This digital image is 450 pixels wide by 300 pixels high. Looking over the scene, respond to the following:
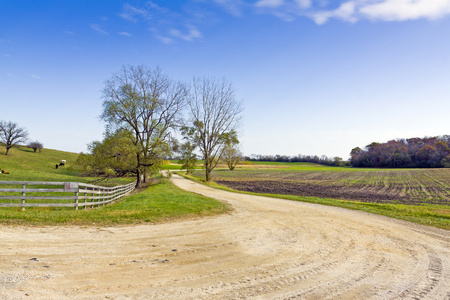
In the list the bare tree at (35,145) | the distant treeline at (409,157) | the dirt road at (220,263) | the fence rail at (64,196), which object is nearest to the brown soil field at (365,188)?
the fence rail at (64,196)

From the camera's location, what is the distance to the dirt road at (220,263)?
15.7ft

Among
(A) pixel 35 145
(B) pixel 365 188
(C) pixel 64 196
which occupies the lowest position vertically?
(B) pixel 365 188

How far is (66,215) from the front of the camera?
10.8 metres

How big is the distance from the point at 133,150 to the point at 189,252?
21246 mm

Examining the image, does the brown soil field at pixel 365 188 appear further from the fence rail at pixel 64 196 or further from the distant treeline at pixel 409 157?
the distant treeline at pixel 409 157

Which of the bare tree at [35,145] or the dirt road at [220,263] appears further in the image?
the bare tree at [35,145]

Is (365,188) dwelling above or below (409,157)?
below

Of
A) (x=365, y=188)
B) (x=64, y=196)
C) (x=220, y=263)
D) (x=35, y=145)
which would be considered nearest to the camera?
(x=220, y=263)

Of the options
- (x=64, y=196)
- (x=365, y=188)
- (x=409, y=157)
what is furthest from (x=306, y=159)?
(x=64, y=196)

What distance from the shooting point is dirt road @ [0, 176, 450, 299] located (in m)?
4.79

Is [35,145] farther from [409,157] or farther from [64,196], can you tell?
[409,157]

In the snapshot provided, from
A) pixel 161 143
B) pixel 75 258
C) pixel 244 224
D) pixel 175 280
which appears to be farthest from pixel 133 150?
pixel 175 280

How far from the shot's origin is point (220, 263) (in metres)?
6.26

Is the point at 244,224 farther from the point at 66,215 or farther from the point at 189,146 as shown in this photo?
the point at 189,146
